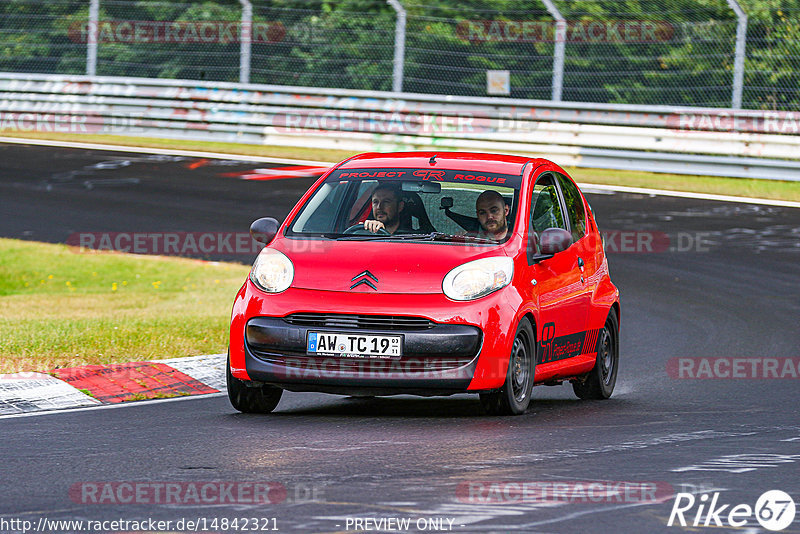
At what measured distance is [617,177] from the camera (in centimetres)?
2311

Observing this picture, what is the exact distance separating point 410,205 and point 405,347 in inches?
54.6

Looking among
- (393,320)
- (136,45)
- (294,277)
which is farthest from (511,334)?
(136,45)

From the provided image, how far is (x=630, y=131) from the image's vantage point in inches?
915

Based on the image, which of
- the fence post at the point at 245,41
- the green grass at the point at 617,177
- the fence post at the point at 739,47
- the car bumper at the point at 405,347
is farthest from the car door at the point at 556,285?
the fence post at the point at 245,41

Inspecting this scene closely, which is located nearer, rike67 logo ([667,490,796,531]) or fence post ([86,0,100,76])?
rike67 logo ([667,490,796,531])

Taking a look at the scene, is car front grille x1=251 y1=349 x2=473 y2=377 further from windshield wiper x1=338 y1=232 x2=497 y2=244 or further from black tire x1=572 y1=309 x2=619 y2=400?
black tire x1=572 y1=309 x2=619 y2=400

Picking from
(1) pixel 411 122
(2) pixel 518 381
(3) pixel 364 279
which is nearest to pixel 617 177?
(1) pixel 411 122

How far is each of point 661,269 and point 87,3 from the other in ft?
47.4

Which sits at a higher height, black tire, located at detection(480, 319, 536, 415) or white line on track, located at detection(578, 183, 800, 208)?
black tire, located at detection(480, 319, 536, 415)

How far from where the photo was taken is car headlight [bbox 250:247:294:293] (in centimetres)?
820

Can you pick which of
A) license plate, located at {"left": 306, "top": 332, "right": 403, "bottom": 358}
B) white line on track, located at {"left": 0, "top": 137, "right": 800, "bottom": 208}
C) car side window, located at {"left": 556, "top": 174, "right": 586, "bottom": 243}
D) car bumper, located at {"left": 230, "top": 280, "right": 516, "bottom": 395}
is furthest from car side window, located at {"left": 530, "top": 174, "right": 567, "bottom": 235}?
white line on track, located at {"left": 0, "top": 137, "right": 800, "bottom": 208}

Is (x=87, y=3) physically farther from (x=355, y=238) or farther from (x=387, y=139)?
(x=355, y=238)

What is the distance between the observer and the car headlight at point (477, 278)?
26.3 ft

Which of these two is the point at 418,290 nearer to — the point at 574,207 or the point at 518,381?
the point at 518,381
